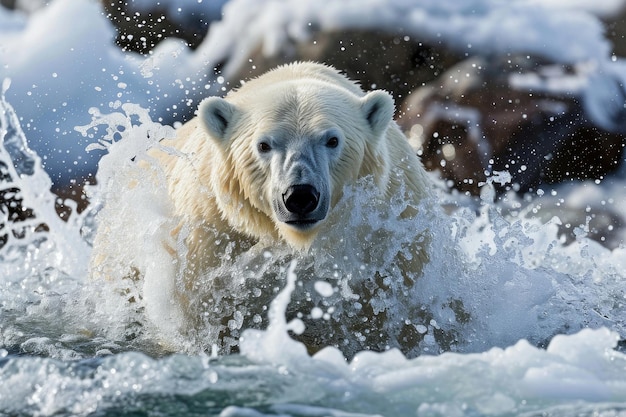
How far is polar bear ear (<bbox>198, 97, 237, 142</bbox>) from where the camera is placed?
3.79 meters

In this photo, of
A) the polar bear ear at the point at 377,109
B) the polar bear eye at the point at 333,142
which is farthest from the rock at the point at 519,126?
the polar bear eye at the point at 333,142

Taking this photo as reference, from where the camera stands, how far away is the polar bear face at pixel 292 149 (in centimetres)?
349

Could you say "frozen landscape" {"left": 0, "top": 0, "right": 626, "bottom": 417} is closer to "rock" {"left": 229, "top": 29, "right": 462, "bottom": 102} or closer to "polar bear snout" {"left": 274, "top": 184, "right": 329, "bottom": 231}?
"polar bear snout" {"left": 274, "top": 184, "right": 329, "bottom": 231}

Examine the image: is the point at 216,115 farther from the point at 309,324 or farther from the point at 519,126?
the point at 519,126

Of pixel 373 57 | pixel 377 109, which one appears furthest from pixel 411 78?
pixel 377 109

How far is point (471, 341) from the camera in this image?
3.98 m

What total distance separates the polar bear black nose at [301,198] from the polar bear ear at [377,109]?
60 centimetres

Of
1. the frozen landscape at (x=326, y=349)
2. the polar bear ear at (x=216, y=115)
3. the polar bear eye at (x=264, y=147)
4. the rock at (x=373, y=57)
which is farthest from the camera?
the rock at (x=373, y=57)

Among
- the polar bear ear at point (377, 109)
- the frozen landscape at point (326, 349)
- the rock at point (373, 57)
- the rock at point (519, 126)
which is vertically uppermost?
the rock at point (373, 57)

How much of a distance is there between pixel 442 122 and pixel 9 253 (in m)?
4.71

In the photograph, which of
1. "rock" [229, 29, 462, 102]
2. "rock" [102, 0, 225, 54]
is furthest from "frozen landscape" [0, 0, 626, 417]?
"rock" [102, 0, 225, 54]

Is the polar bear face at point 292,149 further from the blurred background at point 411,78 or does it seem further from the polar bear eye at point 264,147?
the blurred background at point 411,78

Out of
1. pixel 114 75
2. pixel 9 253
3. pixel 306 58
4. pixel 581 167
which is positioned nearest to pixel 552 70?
pixel 581 167

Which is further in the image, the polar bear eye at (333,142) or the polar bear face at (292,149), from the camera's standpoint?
the polar bear eye at (333,142)
